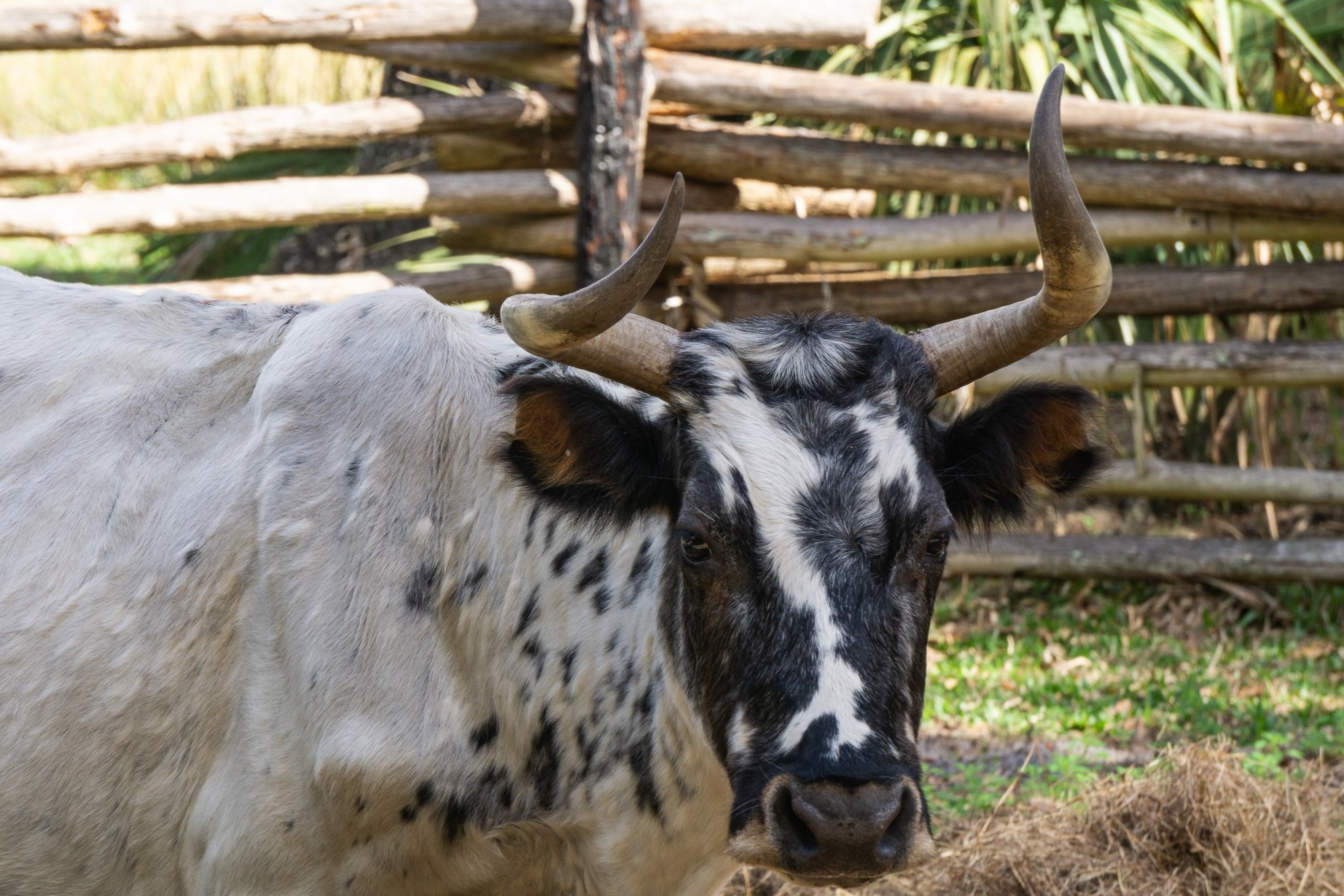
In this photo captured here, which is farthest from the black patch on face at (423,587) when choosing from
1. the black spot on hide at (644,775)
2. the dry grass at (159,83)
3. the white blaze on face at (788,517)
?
the dry grass at (159,83)

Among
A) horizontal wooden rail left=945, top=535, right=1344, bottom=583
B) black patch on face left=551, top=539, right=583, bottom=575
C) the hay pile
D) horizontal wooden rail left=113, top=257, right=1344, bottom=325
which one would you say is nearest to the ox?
black patch on face left=551, top=539, right=583, bottom=575

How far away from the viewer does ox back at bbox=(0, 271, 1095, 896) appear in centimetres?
256

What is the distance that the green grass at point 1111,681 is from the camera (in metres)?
4.62

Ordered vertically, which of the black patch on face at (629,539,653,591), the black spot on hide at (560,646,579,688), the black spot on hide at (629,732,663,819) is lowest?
the black spot on hide at (629,732,663,819)

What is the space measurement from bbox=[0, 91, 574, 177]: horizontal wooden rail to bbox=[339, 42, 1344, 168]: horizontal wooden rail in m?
0.21

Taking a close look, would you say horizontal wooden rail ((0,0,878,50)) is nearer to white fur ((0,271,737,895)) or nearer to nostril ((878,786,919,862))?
white fur ((0,271,737,895))

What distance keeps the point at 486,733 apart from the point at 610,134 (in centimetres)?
361

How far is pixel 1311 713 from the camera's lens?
16.7 feet

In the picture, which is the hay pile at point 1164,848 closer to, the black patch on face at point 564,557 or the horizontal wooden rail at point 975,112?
the black patch on face at point 564,557

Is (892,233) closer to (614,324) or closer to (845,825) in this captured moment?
(614,324)

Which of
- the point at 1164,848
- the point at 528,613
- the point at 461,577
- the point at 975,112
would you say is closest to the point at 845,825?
the point at 528,613

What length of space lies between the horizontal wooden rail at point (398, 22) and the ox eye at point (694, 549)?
3.68m

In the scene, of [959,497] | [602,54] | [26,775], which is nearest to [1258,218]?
[602,54]

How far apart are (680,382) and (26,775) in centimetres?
171
